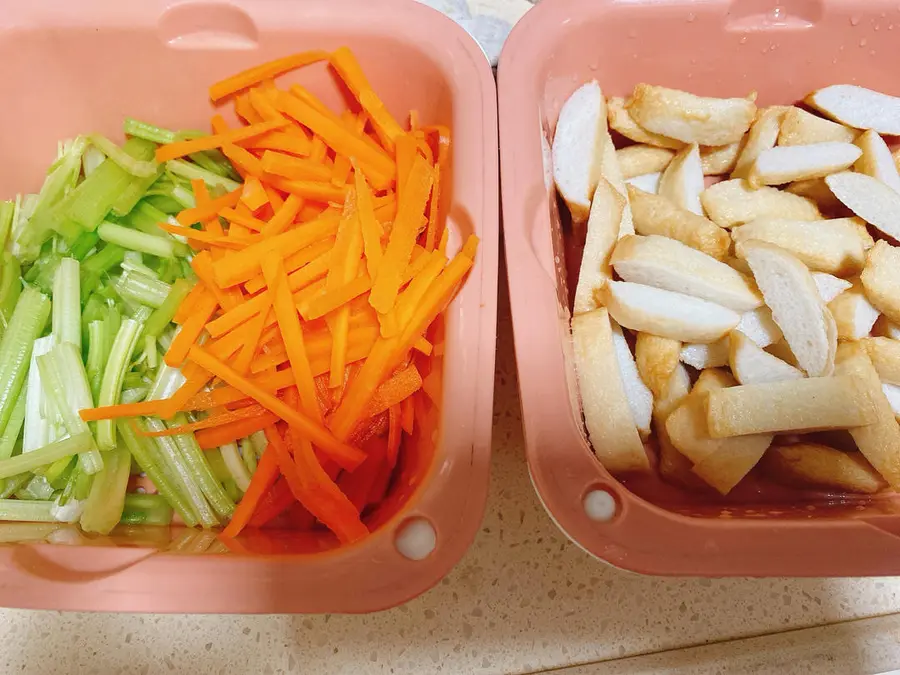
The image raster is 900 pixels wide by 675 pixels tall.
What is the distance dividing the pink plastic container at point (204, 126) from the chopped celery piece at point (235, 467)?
2.4 inches

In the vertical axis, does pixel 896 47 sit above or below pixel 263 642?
above

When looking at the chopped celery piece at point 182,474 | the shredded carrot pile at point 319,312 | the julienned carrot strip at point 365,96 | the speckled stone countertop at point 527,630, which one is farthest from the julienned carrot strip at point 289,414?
the julienned carrot strip at point 365,96

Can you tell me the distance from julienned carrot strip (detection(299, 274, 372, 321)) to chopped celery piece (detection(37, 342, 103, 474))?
0.25 meters

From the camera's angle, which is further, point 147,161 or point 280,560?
point 147,161

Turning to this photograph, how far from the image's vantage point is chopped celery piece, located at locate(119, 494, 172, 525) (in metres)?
0.70

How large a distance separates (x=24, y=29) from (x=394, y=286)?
531 millimetres

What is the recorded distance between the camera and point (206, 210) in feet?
2.36

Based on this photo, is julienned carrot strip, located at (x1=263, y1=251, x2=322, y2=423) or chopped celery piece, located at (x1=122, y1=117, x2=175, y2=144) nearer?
julienned carrot strip, located at (x1=263, y1=251, x2=322, y2=423)

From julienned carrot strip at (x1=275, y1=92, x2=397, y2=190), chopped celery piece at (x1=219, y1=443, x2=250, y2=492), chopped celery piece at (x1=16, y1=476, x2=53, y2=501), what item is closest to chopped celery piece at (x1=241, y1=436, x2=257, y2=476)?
chopped celery piece at (x1=219, y1=443, x2=250, y2=492)

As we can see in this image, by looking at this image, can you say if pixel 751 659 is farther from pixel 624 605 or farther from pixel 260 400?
pixel 260 400

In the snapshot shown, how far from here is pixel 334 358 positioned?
0.63 meters

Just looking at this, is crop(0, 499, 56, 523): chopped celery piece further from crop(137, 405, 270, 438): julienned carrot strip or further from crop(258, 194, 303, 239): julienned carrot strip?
crop(258, 194, 303, 239): julienned carrot strip

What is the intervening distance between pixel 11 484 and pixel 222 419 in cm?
26

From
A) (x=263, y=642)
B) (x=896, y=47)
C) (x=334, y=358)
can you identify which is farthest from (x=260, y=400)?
(x=896, y=47)
